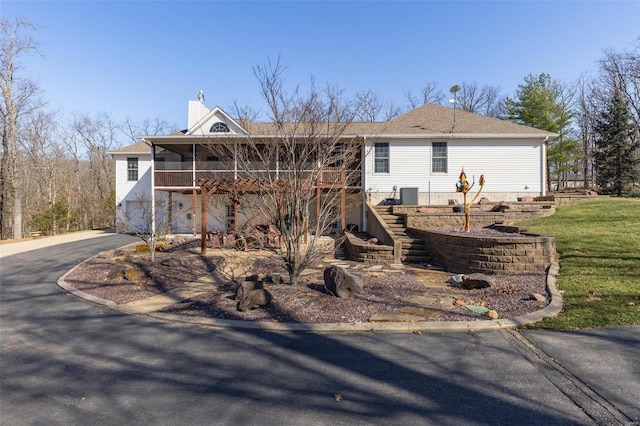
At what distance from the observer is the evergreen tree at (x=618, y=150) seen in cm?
2477

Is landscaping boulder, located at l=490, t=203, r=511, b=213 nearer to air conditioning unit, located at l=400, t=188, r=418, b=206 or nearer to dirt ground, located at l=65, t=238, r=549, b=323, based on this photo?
air conditioning unit, located at l=400, t=188, r=418, b=206

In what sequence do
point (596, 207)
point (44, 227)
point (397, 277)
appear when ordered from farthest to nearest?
point (44, 227), point (596, 207), point (397, 277)

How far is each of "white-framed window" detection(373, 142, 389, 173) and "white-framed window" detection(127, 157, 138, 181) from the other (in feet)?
50.3

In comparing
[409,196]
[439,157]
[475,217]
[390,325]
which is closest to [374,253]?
[475,217]

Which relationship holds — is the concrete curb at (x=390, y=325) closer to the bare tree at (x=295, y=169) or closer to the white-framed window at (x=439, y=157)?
the bare tree at (x=295, y=169)

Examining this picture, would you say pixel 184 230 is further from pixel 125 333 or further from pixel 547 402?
pixel 547 402

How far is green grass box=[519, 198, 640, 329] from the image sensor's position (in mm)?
4836

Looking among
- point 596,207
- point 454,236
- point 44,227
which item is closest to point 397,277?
point 454,236

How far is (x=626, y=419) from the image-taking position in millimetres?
2609

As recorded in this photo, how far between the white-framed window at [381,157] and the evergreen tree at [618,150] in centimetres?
1914

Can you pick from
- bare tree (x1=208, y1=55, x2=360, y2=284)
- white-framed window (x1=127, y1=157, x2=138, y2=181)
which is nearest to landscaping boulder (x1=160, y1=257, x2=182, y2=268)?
bare tree (x1=208, y1=55, x2=360, y2=284)

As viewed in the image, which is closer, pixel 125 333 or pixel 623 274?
pixel 125 333

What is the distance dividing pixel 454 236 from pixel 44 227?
26332 mm

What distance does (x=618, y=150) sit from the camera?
25.5 m
